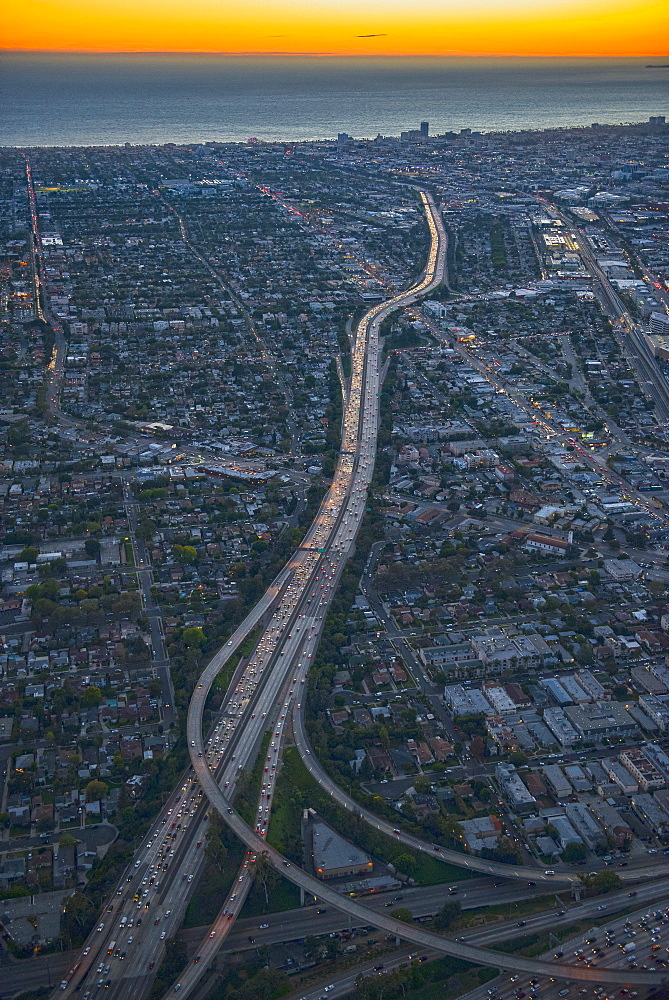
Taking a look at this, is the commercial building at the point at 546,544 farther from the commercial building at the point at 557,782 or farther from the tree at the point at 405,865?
the tree at the point at 405,865

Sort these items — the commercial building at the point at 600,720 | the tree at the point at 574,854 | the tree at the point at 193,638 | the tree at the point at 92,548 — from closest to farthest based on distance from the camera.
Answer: the tree at the point at 574,854 → the commercial building at the point at 600,720 → the tree at the point at 193,638 → the tree at the point at 92,548

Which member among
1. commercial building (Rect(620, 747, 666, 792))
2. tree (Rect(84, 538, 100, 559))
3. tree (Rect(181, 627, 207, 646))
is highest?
tree (Rect(84, 538, 100, 559))

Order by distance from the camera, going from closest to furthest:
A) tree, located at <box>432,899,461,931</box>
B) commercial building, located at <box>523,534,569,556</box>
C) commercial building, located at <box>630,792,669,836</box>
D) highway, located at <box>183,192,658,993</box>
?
highway, located at <box>183,192,658,993</box>, tree, located at <box>432,899,461,931</box>, commercial building, located at <box>630,792,669,836</box>, commercial building, located at <box>523,534,569,556</box>

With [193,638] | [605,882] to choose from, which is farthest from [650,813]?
[193,638]

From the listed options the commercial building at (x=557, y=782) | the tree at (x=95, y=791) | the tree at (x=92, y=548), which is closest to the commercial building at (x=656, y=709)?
the commercial building at (x=557, y=782)

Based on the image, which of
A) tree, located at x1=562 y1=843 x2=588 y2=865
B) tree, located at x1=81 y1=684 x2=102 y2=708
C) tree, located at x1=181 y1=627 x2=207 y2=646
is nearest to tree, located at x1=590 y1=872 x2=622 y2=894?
tree, located at x1=562 y1=843 x2=588 y2=865

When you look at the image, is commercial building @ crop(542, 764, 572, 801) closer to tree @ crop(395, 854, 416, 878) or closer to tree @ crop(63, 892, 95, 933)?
tree @ crop(395, 854, 416, 878)

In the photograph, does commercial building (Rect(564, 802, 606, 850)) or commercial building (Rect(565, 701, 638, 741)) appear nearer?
commercial building (Rect(564, 802, 606, 850))
